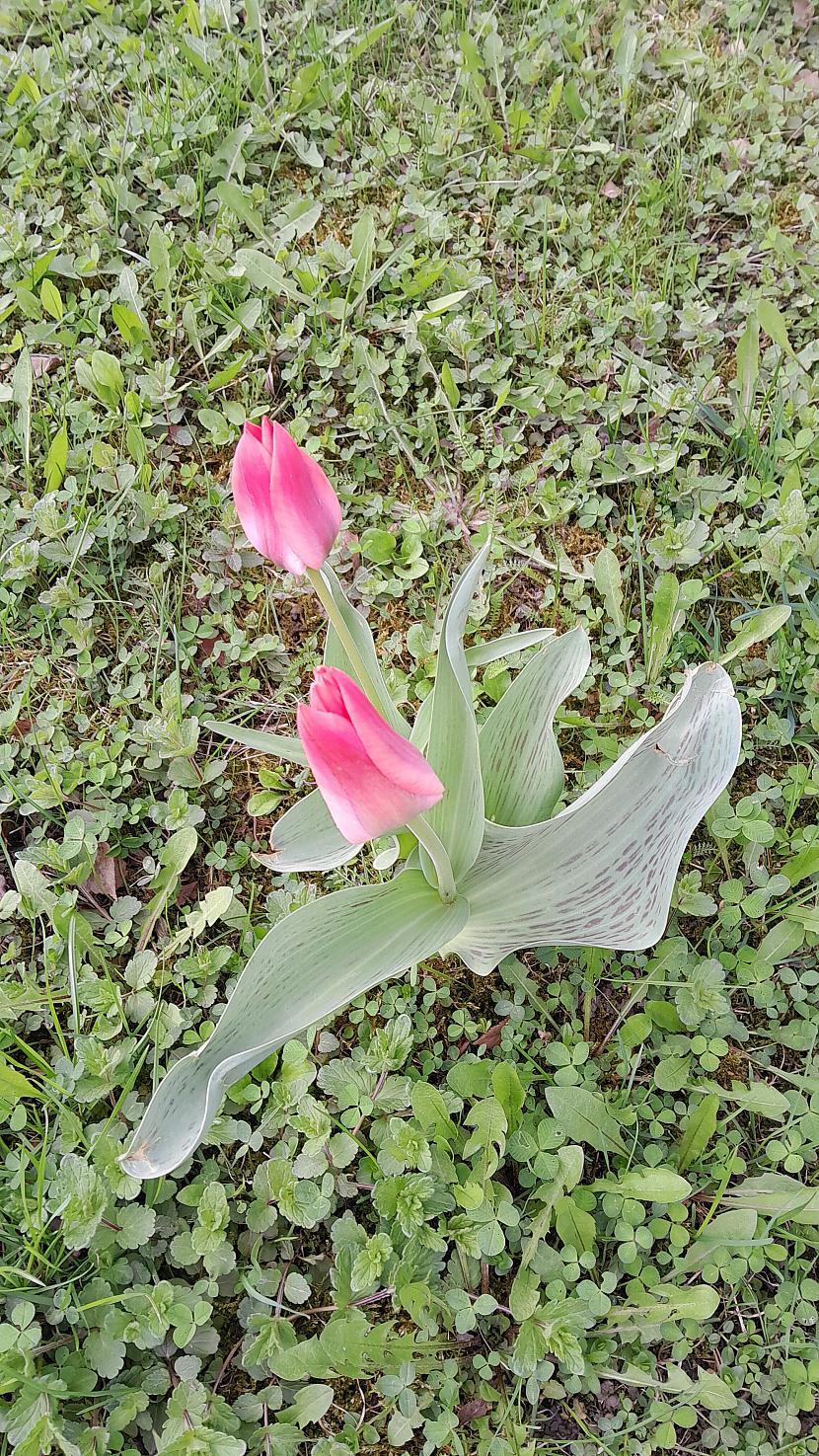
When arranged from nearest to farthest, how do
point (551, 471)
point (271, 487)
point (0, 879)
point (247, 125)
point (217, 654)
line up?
1. point (271, 487)
2. point (0, 879)
3. point (217, 654)
4. point (551, 471)
5. point (247, 125)

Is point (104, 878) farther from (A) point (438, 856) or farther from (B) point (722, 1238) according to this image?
(B) point (722, 1238)

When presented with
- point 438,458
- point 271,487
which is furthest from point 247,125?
point 271,487

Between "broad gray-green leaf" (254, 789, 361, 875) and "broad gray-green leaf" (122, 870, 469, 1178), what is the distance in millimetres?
135

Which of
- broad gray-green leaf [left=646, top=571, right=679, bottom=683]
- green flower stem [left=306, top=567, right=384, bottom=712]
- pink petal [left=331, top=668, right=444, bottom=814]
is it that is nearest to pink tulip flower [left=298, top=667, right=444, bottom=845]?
pink petal [left=331, top=668, right=444, bottom=814]

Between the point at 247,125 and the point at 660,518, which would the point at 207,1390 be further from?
the point at 247,125

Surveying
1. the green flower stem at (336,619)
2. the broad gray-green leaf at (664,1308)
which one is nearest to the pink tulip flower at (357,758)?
the green flower stem at (336,619)

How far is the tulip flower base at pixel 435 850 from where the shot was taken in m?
0.94

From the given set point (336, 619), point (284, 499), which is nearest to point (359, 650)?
point (336, 619)

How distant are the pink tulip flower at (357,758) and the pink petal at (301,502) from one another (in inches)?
8.0

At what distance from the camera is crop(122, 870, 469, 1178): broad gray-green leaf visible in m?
0.97

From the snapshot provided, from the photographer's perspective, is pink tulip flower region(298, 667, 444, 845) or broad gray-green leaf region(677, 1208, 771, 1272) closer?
pink tulip flower region(298, 667, 444, 845)

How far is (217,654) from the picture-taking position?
1.78m

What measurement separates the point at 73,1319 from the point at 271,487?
3.32 ft

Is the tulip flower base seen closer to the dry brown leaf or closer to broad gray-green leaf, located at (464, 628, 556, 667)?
broad gray-green leaf, located at (464, 628, 556, 667)
